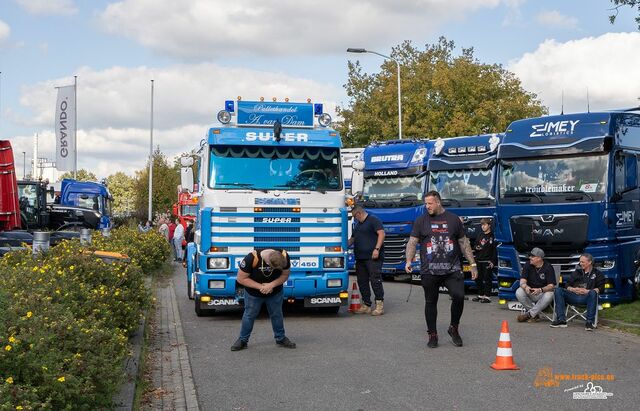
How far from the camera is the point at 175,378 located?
29.3ft

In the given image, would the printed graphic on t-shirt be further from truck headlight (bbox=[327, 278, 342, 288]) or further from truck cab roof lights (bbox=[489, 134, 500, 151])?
truck cab roof lights (bbox=[489, 134, 500, 151])

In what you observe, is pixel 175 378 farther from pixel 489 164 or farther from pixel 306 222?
pixel 489 164

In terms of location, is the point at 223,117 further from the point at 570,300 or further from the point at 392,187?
the point at 392,187

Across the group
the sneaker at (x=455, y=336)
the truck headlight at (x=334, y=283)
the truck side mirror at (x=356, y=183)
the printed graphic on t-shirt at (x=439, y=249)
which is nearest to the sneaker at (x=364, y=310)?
the truck headlight at (x=334, y=283)

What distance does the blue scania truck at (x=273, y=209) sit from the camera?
12945mm

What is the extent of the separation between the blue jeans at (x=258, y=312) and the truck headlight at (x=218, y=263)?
2.42 m

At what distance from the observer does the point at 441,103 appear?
4556cm

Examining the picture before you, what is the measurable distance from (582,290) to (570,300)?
27cm

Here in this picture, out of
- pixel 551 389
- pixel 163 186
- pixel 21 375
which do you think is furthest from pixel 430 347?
pixel 163 186

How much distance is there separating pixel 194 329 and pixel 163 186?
5395 cm

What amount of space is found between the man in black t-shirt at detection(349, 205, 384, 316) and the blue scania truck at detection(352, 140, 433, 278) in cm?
575

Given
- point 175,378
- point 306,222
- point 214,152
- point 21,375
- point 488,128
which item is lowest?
point 175,378

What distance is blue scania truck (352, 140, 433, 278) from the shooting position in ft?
66.9

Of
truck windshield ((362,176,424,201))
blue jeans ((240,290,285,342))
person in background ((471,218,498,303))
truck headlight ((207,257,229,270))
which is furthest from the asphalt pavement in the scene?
truck windshield ((362,176,424,201))
